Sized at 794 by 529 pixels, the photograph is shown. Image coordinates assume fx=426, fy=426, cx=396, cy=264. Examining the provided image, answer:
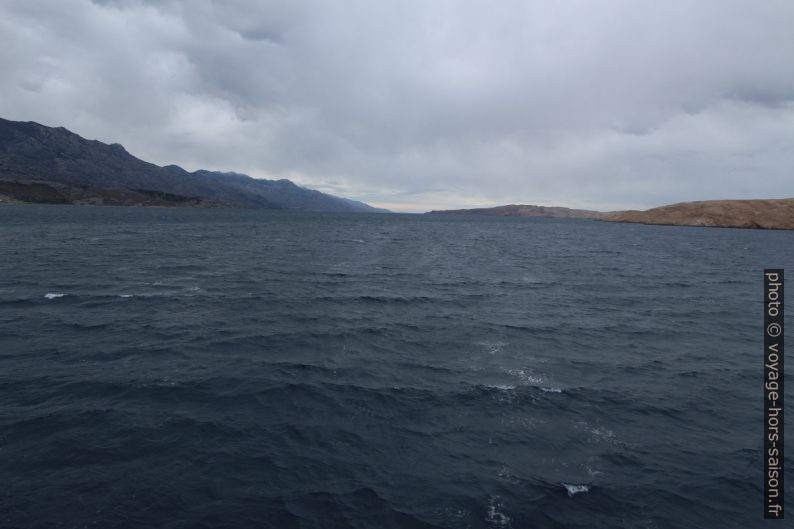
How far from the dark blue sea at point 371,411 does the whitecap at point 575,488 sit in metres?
0.08

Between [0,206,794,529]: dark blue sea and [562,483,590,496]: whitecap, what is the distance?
0.27ft

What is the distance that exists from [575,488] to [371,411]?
10.9 m

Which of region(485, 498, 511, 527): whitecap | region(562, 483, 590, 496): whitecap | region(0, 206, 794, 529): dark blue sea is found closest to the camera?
region(485, 498, 511, 527): whitecap

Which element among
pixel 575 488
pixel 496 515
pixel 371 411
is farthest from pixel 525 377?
pixel 496 515

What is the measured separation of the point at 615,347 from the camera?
117ft

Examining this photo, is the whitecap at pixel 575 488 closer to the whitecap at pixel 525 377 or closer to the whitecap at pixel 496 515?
the whitecap at pixel 496 515

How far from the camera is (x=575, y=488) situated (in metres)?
17.9

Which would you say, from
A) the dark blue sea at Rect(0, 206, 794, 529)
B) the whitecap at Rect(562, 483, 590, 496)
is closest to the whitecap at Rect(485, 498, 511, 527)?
the dark blue sea at Rect(0, 206, 794, 529)

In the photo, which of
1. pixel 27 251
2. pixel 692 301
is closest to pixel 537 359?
pixel 692 301

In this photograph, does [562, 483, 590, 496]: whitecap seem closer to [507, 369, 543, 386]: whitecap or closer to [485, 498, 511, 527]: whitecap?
[485, 498, 511, 527]: whitecap

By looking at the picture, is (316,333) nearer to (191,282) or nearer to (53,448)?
(53,448)

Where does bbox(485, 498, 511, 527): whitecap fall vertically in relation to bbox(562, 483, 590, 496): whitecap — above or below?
below

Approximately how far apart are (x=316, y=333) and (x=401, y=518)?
22836 millimetres

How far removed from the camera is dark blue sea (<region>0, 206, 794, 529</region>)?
16.7 meters
